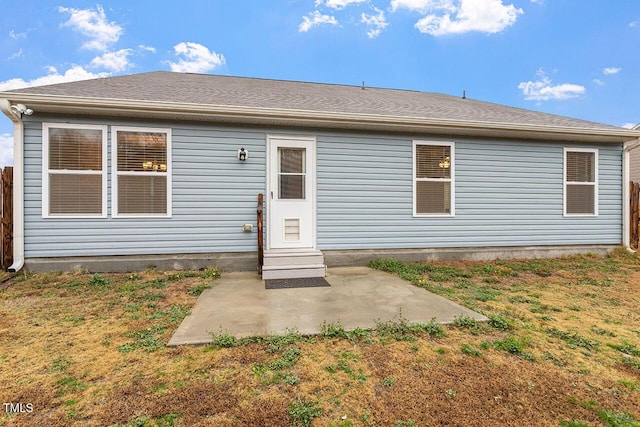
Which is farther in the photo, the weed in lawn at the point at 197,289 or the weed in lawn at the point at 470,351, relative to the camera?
the weed in lawn at the point at 197,289

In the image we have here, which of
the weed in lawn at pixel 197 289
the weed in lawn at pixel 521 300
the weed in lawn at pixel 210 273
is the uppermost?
the weed in lawn at pixel 210 273

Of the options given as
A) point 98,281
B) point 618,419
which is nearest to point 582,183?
point 618,419

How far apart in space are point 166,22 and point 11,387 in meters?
15.8

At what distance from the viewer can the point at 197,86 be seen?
21.8 feet

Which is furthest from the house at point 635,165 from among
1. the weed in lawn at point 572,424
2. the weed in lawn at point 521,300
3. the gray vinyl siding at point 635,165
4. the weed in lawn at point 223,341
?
the weed in lawn at point 223,341

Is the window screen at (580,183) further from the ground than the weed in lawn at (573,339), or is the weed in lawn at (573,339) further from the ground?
the window screen at (580,183)

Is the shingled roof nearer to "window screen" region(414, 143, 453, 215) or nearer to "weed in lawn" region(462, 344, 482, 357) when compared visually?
"window screen" region(414, 143, 453, 215)

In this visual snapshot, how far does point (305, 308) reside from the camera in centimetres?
349

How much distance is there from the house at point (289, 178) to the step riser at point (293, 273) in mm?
32

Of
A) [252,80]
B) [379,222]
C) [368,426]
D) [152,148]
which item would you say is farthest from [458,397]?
[252,80]

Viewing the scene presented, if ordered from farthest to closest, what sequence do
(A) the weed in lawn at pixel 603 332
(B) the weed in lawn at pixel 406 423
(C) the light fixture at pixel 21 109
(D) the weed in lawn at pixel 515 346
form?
(C) the light fixture at pixel 21 109 < (A) the weed in lawn at pixel 603 332 < (D) the weed in lawn at pixel 515 346 < (B) the weed in lawn at pixel 406 423

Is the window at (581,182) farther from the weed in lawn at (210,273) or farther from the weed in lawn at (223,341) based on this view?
the weed in lawn at (223,341)

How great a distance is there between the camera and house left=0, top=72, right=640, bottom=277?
4.98m

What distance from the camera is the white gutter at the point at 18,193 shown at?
4759 millimetres
